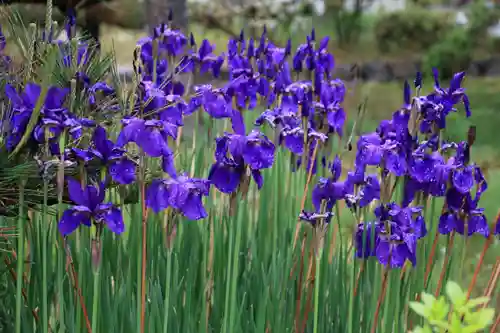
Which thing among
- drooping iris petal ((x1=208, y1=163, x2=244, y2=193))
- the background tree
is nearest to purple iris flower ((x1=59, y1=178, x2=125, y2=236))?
drooping iris petal ((x1=208, y1=163, x2=244, y2=193))

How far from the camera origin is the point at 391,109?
1145 cm

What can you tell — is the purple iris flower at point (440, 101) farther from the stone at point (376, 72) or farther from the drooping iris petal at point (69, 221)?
the stone at point (376, 72)

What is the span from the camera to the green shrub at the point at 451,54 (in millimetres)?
13484

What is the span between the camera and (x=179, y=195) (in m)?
→ 2.04

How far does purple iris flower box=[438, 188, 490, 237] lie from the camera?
2.46 metres

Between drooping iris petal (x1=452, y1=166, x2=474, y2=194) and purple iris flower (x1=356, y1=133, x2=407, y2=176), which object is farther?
drooping iris petal (x1=452, y1=166, x2=474, y2=194)

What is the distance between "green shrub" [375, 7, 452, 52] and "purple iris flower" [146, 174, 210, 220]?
13603 mm

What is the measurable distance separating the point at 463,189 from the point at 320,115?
1040 millimetres

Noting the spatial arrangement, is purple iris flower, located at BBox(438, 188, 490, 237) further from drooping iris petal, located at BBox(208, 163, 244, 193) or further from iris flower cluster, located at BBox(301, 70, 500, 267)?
drooping iris petal, located at BBox(208, 163, 244, 193)

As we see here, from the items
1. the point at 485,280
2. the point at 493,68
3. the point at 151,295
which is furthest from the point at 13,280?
the point at 493,68

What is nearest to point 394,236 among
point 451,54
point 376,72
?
point 451,54

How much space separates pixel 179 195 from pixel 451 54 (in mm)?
12214

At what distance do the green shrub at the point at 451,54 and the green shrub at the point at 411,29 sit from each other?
116 centimetres

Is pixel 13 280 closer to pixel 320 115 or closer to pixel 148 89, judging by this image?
pixel 148 89
